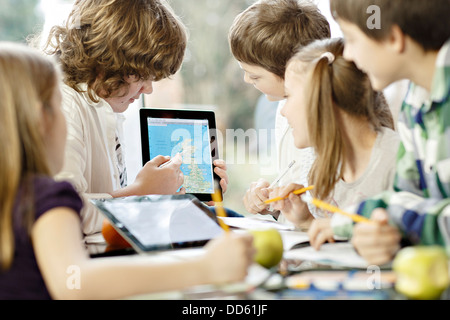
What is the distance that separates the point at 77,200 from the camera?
622 millimetres

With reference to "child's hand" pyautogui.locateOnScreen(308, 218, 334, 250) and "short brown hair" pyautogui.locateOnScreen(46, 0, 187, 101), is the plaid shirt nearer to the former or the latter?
"child's hand" pyautogui.locateOnScreen(308, 218, 334, 250)

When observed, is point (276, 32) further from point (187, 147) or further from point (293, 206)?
point (293, 206)

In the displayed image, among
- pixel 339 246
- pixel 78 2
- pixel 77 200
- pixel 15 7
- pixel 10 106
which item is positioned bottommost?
pixel 339 246

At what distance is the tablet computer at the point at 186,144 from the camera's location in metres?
1.37

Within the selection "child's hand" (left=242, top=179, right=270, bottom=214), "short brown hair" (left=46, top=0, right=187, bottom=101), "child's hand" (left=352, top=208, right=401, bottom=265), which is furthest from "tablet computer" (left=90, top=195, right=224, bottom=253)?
"short brown hair" (left=46, top=0, right=187, bottom=101)

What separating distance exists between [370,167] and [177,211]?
1.36 ft

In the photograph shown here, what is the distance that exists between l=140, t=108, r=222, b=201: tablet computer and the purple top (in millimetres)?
752

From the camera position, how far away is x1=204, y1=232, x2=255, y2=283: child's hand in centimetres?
58

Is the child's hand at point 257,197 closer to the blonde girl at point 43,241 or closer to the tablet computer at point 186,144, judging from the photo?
the tablet computer at point 186,144

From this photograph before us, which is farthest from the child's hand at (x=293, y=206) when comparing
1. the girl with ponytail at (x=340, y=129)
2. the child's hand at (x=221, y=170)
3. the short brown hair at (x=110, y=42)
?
the short brown hair at (x=110, y=42)

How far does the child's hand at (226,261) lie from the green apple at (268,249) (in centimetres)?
10

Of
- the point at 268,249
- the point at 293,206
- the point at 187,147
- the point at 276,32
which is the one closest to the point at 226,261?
the point at 268,249

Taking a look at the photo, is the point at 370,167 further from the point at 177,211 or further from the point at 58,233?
the point at 58,233

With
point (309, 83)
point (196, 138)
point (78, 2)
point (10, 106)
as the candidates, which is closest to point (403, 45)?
point (309, 83)
